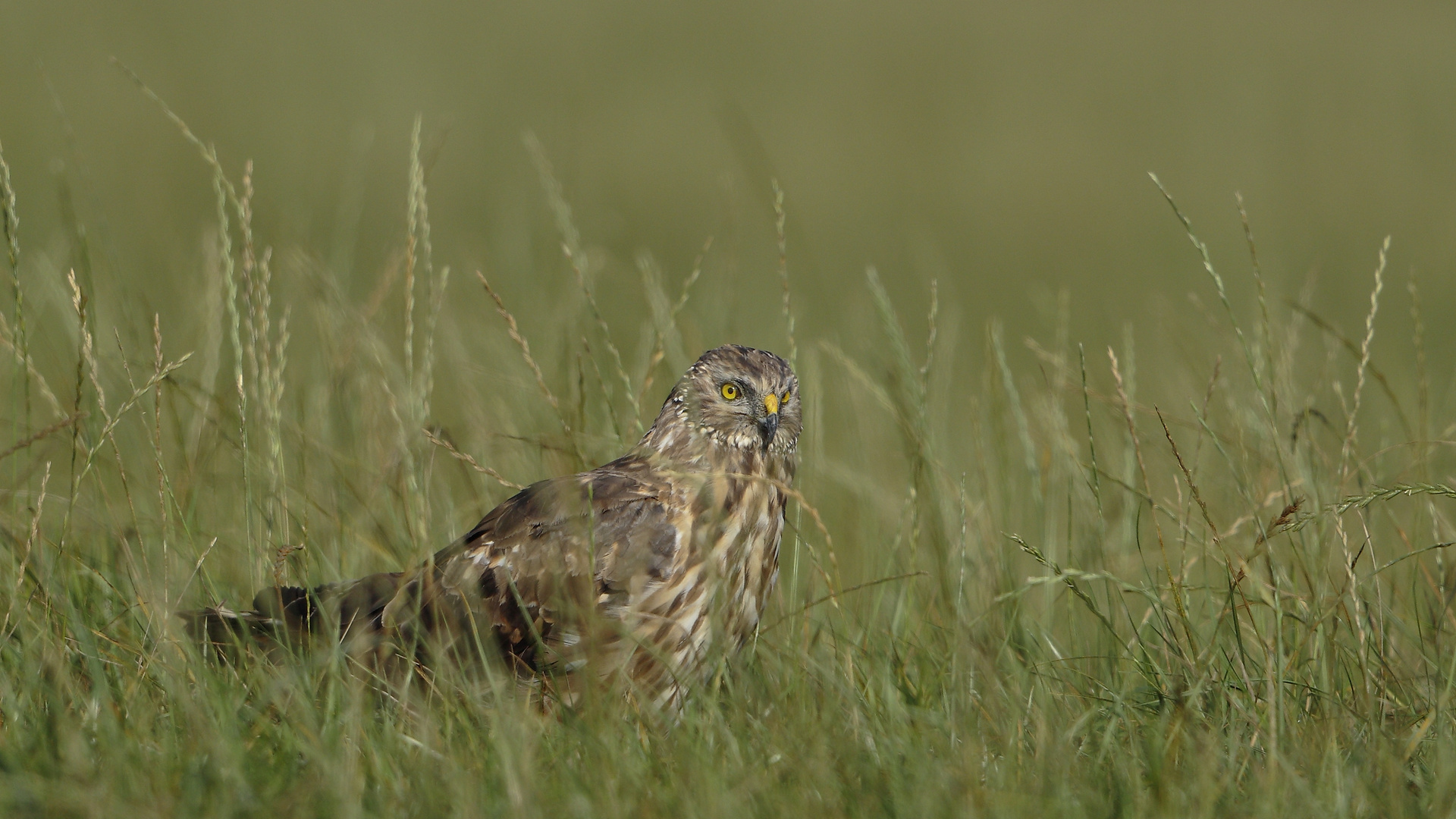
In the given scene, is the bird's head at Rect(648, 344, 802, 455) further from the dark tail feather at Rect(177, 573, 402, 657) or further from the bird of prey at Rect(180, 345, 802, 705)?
the dark tail feather at Rect(177, 573, 402, 657)

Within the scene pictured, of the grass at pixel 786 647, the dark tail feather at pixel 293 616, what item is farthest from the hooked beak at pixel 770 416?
the dark tail feather at pixel 293 616

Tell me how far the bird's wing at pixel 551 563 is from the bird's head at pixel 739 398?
1.19 feet

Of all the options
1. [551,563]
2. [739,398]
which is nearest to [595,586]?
[551,563]

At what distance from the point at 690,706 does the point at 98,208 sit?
8.15ft

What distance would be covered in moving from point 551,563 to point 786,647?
75 centimetres

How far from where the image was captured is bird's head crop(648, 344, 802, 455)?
13.4ft

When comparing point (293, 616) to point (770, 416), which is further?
point (770, 416)

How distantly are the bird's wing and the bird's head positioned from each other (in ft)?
1.19

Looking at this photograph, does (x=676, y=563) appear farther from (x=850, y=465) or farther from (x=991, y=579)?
(x=850, y=465)

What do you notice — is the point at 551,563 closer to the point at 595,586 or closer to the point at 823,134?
the point at 595,586

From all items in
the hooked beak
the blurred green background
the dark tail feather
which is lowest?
the dark tail feather

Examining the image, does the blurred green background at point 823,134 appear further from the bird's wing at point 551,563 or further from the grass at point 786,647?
the bird's wing at point 551,563

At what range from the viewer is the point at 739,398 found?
13.5 feet

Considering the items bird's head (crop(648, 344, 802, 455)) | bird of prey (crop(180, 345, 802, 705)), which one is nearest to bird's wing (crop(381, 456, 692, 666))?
bird of prey (crop(180, 345, 802, 705))
